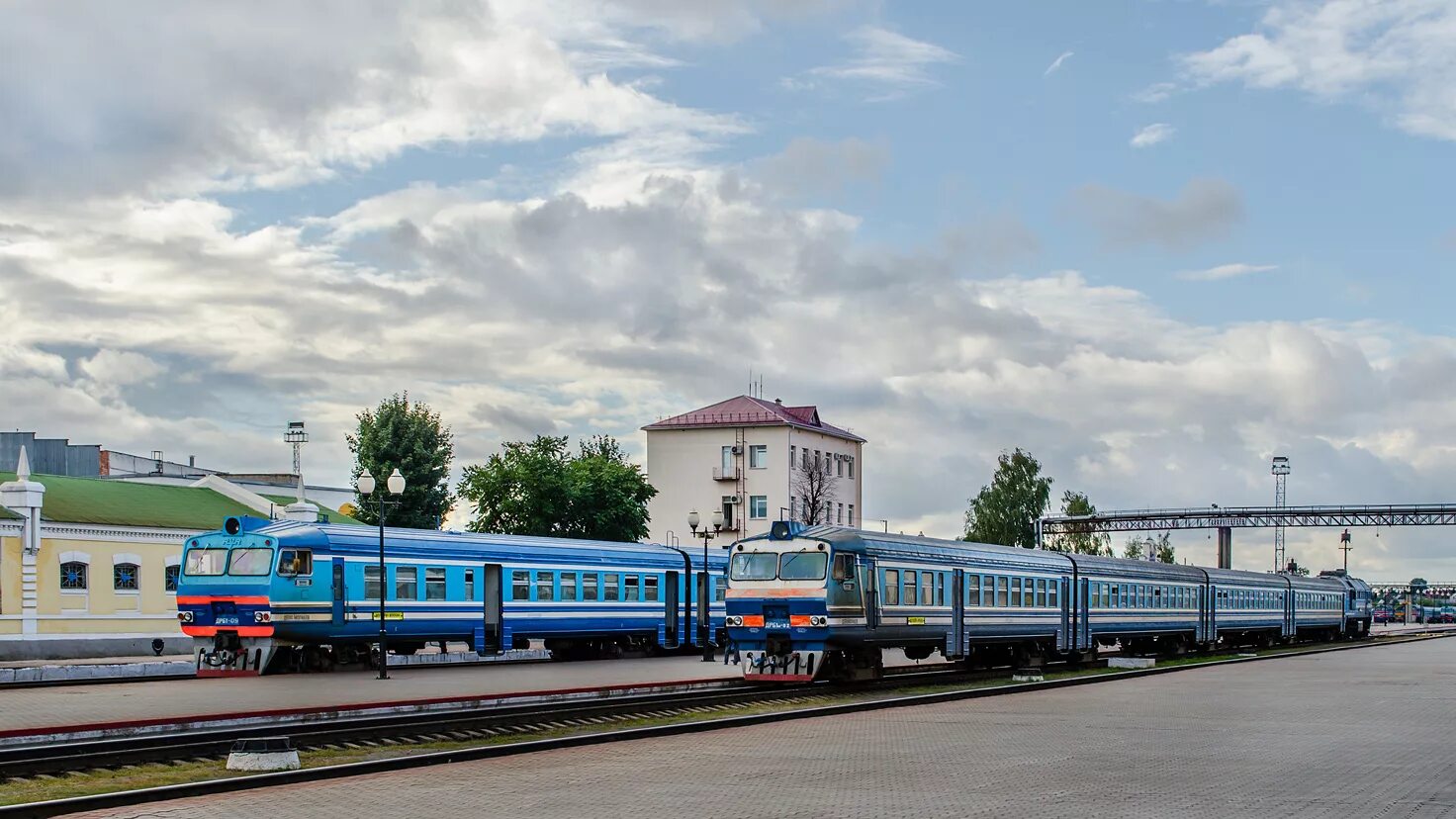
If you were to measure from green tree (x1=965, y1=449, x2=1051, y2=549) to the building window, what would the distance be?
227ft

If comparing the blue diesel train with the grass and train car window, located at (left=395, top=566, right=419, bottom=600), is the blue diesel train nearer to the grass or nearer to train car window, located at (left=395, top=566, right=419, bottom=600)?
the grass

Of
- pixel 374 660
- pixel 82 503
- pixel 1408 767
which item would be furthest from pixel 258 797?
pixel 82 503

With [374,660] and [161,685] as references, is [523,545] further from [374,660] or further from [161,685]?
[161,685]

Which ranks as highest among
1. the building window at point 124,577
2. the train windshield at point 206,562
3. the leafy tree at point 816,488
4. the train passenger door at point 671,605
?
the leafy tree at point 816,488

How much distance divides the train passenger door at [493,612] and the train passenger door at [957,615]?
434 inches

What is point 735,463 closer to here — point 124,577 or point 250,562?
point 124,577

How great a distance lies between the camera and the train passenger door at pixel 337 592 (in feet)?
111

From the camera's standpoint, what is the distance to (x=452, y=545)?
3706cm

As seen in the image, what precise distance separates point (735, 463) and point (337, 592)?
65.5 m

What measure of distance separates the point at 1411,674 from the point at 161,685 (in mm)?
27735

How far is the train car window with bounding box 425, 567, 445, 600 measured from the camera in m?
36.3

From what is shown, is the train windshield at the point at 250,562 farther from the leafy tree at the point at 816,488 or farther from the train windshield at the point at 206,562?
the leafy tree at the point at 816,488

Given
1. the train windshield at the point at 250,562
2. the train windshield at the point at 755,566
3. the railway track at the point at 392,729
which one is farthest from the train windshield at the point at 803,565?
the train windshield at the point at 250,562

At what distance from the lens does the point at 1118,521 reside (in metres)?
103
